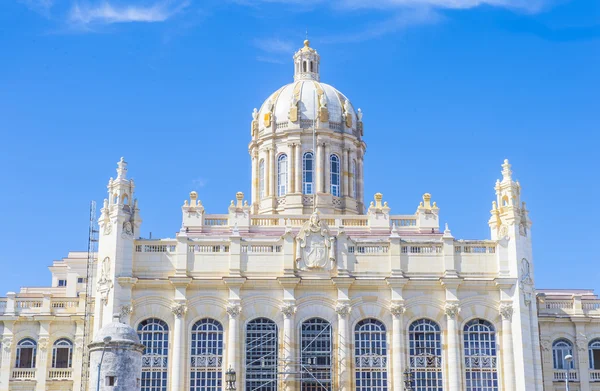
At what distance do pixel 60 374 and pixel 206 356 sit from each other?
38.7 feet

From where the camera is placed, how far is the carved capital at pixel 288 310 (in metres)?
63.9

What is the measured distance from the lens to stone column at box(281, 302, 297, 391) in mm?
62781

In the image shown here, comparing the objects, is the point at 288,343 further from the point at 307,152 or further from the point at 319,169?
the point at 307,152

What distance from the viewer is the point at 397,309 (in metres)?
64.1

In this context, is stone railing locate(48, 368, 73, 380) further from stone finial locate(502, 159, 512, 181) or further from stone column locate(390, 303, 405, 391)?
stone finial locate(502, 159, 512, 181)

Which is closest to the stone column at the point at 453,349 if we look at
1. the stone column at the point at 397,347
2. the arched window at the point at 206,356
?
the stone column at the point at 397,347

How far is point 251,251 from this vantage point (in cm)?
6569

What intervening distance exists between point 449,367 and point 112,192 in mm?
23549

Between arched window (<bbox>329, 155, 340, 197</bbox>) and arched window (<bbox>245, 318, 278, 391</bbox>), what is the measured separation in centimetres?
1549

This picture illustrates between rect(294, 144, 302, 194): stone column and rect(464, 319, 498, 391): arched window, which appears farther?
rect(294, 144, 302, 194): stone column

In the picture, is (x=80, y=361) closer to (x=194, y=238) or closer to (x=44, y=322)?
(x=44, y=322)

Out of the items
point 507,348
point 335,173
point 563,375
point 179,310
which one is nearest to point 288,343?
point 179,310

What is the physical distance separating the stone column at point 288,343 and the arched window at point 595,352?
71.1 feet

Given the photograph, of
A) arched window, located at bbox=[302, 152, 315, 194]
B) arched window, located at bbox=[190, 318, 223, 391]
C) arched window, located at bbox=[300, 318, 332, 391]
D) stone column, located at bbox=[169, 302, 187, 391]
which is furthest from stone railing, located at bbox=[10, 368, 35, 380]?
arched window, located at bbox=[302, 152, 315, 194]
